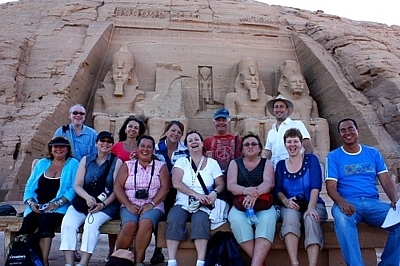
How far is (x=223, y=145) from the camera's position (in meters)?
4.43

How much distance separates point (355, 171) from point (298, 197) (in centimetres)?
54

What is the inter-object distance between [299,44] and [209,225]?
978 centimetres

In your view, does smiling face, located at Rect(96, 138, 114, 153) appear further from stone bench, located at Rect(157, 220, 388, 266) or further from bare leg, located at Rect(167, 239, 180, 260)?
bare leg, located at Rect(167, 239, 180, 260)

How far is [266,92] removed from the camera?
38.5 ft

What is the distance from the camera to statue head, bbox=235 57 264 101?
10609 mm

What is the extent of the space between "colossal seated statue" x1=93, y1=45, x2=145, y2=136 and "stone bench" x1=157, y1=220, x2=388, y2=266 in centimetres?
613

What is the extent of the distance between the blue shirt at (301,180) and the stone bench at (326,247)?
308mm

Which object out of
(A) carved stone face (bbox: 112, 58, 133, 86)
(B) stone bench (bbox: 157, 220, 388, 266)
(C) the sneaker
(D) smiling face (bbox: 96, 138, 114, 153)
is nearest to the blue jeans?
(B) stone bench (bbox: 157, 220, 388, 266)

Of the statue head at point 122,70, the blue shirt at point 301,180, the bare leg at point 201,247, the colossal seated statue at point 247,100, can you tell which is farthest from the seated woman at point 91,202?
the statue head at point 122,70

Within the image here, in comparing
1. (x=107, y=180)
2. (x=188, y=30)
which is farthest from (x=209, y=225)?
→ (x=188, y=30)

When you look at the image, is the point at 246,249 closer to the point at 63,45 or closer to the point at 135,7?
the point at 63,45

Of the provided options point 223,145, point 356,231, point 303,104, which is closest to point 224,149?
point 223,145

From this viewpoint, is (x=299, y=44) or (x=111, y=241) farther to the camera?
(x=299, y=44)

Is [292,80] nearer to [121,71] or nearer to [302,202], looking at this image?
[121,71]
